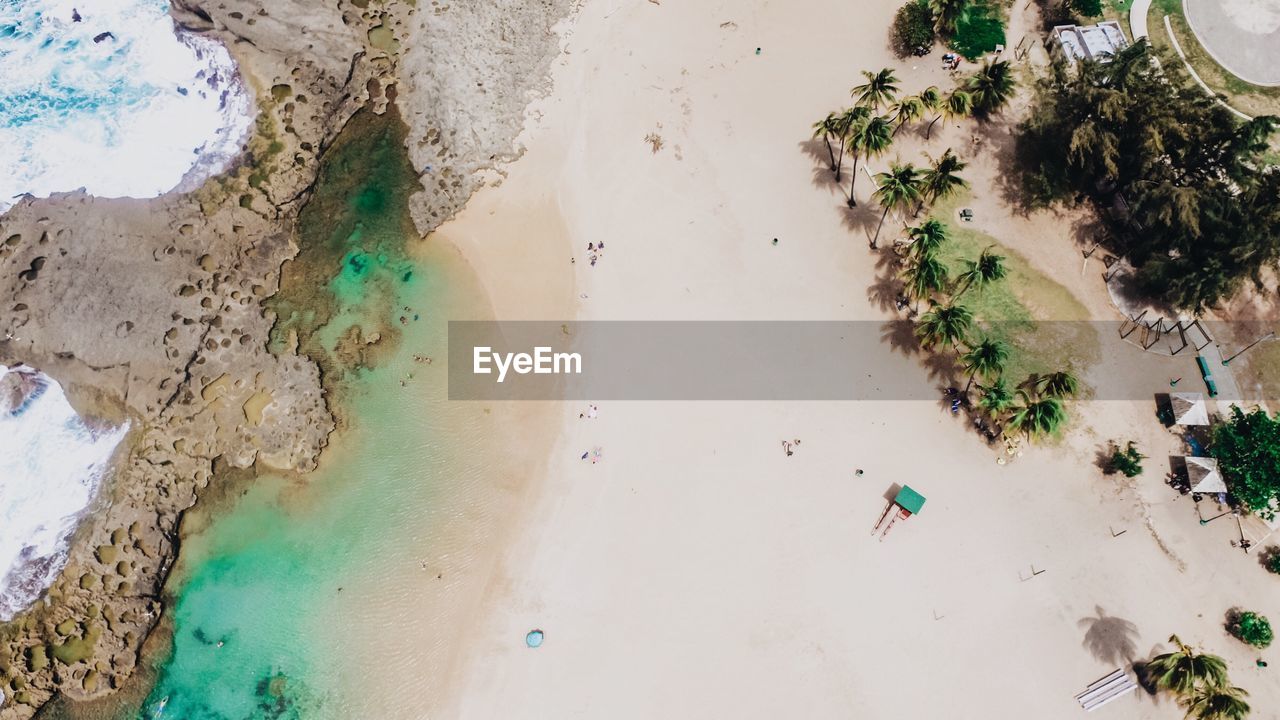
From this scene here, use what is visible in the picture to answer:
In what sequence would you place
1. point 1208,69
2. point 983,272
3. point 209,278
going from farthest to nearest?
point 1208,69
point 209,278
point 983,272

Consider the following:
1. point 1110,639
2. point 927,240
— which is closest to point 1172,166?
point 927,240

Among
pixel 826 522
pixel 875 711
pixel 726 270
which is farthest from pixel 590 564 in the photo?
pixel 726 270

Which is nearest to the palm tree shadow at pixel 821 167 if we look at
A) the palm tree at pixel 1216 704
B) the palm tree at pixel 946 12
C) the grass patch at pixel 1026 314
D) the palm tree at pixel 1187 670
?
the grass patch at pixel 1026 314

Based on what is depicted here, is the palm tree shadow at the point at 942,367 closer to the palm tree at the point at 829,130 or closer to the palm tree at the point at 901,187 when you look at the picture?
the palm tree at the point at 901,187

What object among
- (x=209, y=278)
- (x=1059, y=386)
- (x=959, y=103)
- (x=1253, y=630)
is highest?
(x=959, y=103)

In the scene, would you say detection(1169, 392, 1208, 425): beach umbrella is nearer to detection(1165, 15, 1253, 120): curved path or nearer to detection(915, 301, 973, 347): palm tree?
detection(915, 301, 973, 347): palm tree

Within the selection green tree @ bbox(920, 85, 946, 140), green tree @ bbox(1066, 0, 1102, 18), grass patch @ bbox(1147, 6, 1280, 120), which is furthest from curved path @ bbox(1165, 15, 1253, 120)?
green tree @ bbox(920, 85, 946, 140)

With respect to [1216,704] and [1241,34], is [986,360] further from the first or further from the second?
[1241,34]
